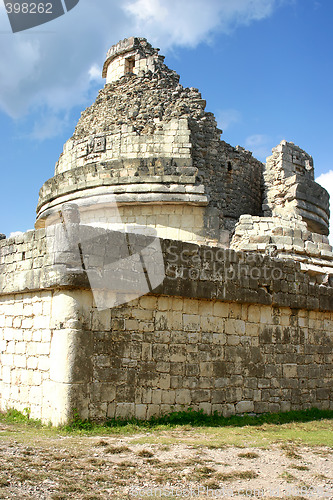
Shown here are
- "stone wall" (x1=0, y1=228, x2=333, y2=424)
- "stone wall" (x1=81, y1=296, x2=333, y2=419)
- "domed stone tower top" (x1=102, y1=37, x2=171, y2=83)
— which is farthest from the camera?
"domed stone tower top" (x1=102, y1=37, x2=171, y2=83)

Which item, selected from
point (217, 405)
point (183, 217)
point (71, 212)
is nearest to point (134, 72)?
point (183, 217)

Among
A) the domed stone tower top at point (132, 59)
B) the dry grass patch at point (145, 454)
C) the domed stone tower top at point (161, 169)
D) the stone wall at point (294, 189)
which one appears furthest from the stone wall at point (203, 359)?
the domed stone tower top at point (132, 59)

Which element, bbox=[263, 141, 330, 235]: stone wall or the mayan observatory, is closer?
the mayan observatory

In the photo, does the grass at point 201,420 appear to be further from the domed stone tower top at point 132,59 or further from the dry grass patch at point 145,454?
the domed stone tower top at point 132,59

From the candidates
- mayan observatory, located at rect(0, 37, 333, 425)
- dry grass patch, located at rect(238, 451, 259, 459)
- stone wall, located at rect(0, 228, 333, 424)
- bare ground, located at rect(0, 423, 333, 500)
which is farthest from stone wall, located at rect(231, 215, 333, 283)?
dry grass patch, located at rect(238, 451, 259, 459)

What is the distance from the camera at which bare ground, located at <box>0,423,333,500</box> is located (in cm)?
449

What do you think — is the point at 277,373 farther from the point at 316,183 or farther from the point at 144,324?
the point at 316,183

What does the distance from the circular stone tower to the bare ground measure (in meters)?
7.06

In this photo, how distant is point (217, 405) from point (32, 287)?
344 cm

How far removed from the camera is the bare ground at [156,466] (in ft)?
14.7

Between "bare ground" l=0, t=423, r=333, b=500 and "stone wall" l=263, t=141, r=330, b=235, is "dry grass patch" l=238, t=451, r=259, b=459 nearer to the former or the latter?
"bare ground" l=0, t=423, r=333, b=500

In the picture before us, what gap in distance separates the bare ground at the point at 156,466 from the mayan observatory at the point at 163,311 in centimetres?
82

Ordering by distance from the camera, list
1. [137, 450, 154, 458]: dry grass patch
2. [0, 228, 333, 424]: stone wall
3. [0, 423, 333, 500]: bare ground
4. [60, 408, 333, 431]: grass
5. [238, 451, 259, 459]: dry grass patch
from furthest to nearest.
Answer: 1. [0, 228, 333, 424]: stone wall
2. [60, 408, 333, 431]: grass
3. [238, 451, 259, 459]: dry grass patch
4. [137, 450, 154, 458]: dry grass patch
5. [0, 423, 333, 500]: bare ground

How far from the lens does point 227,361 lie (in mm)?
8320
